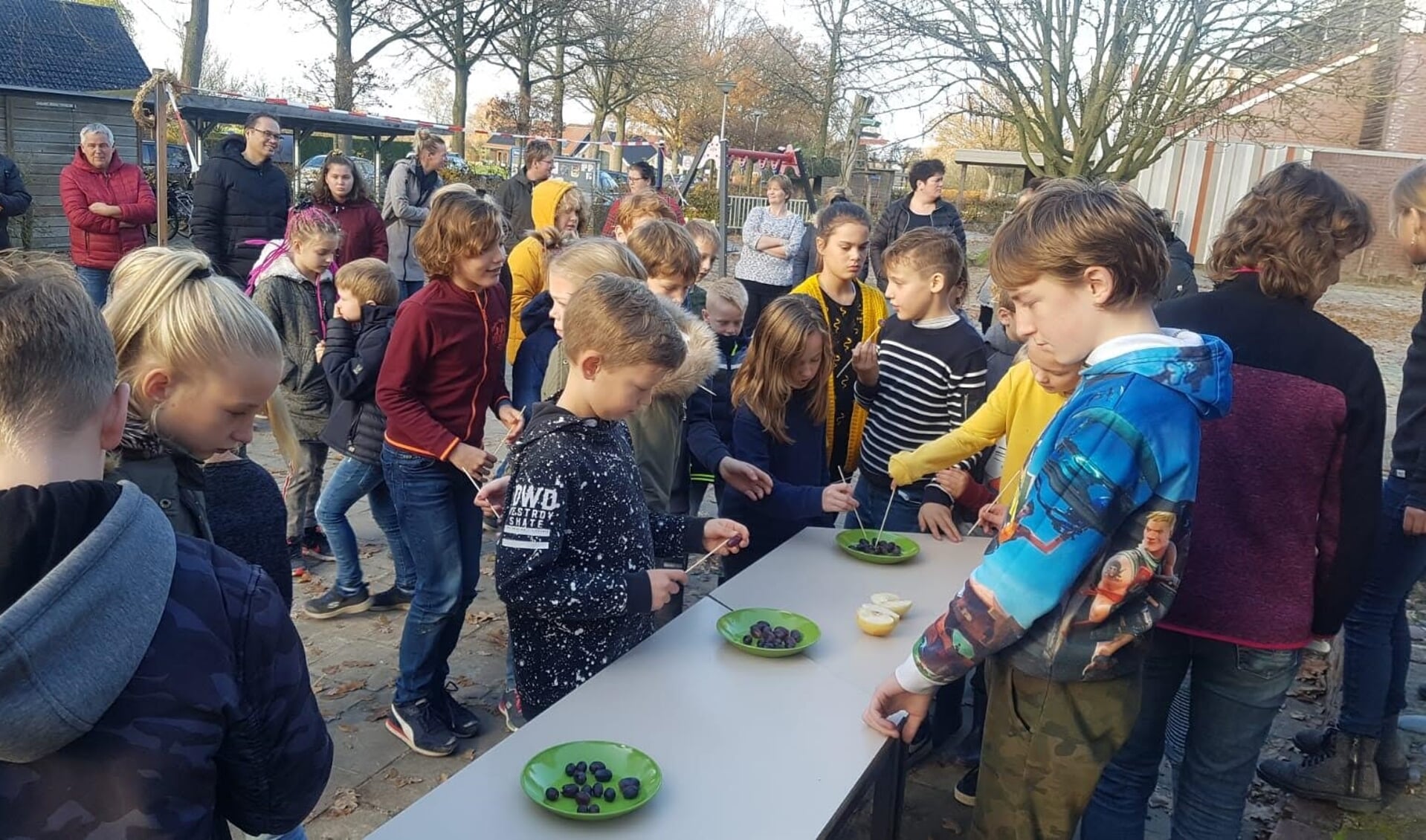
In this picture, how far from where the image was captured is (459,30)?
23094 millimetres

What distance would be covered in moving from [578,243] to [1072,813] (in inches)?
92.3

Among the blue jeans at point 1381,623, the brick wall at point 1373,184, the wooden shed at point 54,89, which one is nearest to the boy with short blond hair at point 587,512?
the blue jeans at point 1381,623

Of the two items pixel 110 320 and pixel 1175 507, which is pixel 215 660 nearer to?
pixel 110 320

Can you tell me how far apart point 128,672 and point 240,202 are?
20.3 feet

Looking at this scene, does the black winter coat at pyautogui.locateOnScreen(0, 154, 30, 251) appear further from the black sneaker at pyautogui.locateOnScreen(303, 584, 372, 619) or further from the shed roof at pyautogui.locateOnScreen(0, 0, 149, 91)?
the shed roof at pyautogui.locateOnScreen(0, 0, 149, 91)

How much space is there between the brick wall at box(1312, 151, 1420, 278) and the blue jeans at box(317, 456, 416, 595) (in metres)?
22.5

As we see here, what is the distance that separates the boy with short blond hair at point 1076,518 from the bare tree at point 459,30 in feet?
72.8

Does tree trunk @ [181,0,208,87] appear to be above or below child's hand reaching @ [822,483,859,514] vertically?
above

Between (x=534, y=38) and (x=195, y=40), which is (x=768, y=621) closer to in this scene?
(x=195, y=40)

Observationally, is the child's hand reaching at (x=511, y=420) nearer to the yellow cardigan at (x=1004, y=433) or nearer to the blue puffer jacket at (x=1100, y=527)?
the yellow cardigan at (x=1004, y=433)

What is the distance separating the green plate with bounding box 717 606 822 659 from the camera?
7.47ft

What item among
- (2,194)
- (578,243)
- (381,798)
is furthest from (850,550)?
(2,194)

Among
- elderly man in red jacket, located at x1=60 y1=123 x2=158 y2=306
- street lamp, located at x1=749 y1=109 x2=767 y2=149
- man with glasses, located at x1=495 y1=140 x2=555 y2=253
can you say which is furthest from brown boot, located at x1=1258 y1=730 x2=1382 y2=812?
street lamp, located at x1=749 y1=109 x2=767 y2=149

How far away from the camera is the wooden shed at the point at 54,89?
13562 millimetres
